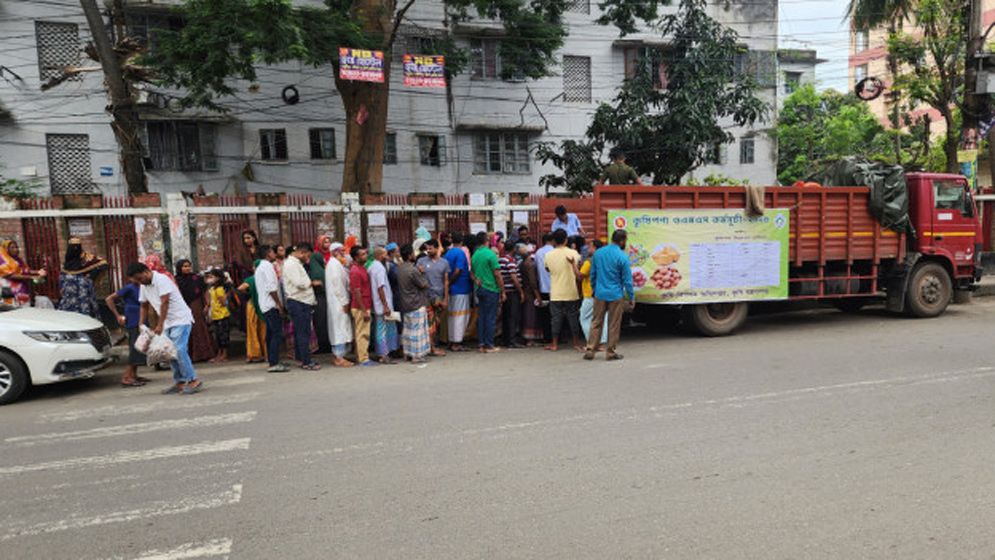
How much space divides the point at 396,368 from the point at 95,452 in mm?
Answer: 3745

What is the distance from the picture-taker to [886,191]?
10508mm

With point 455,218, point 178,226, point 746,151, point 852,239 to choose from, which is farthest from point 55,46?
point 746,151

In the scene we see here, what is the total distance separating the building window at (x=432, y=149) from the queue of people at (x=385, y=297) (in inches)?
508

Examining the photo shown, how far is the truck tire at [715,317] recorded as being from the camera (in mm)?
9945

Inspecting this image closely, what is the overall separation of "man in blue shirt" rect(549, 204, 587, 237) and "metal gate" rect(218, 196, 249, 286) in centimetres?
526

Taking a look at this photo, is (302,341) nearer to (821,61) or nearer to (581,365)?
(581,365)

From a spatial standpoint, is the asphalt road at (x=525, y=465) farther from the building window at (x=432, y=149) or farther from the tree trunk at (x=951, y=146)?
the building window at (x=432, y=149)

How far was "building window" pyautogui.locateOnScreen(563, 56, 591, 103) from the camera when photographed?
78.8 feet

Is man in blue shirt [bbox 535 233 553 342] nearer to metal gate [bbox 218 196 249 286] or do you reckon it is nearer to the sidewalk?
metal gate [bbox 218 196 249 286]

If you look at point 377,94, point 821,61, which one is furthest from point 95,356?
point 821,61

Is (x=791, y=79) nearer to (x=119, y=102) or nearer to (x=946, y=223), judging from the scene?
(x=946, y=223)

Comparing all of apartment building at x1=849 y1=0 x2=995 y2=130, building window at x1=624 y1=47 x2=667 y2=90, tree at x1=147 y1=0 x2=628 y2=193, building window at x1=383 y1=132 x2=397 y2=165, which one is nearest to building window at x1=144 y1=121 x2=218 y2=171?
tree at x1=147 y1=0 x2=628 y2=193

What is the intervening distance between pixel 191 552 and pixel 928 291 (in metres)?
11.8

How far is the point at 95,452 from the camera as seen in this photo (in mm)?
5254
